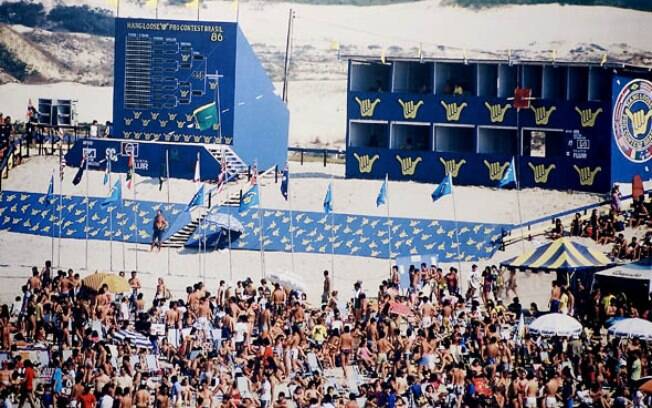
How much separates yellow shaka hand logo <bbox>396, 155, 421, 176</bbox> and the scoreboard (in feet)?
11.2

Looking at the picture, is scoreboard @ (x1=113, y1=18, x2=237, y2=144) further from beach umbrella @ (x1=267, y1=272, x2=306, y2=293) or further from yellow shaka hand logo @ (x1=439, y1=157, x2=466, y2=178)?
beach umbrella @ (x1=267, y1=272, x2=306, y2=293)

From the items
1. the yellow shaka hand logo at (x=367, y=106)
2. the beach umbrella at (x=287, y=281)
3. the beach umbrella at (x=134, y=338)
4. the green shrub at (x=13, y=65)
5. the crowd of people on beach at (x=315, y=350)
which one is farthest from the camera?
the green shrub at (x=13, y=65)

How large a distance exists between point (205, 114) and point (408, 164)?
162 inches

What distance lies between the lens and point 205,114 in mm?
28609

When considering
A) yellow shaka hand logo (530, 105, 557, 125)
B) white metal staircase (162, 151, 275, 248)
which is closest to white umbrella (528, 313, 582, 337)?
white metal staircase (162, 151, 275, 248)

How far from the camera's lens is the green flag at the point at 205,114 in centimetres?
2858

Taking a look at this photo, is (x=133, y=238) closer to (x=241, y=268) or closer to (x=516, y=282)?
(x=241, y=268)

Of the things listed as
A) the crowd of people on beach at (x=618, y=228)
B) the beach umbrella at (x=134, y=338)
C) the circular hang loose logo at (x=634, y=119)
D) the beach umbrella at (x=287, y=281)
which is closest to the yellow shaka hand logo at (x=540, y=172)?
the circular hang loose logo at (x=634, y=119)

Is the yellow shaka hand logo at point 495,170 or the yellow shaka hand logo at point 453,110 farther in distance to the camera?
the yellow shaka hand logo at point 453,110

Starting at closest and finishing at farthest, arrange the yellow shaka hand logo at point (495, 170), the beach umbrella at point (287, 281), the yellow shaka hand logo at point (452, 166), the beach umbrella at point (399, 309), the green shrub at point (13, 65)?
1. the beach umbrella at point (399, 309)
2. the beach umbrella at point (287, 281)
3. the yellow shaka hand logo at point (495, 170)
4. the yellow shaka hand logo at point (452, 166)
5. the green shrub at point (13, 65)

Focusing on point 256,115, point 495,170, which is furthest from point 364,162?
point 495,170

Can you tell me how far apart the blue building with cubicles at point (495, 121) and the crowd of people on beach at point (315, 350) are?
5.67 meters

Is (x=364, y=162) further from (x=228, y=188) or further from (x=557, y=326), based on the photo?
(x=557, y=326)

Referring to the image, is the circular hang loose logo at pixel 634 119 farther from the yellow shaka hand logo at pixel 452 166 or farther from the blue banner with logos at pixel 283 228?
the yellow shaka hand logo at pixel 452 166
